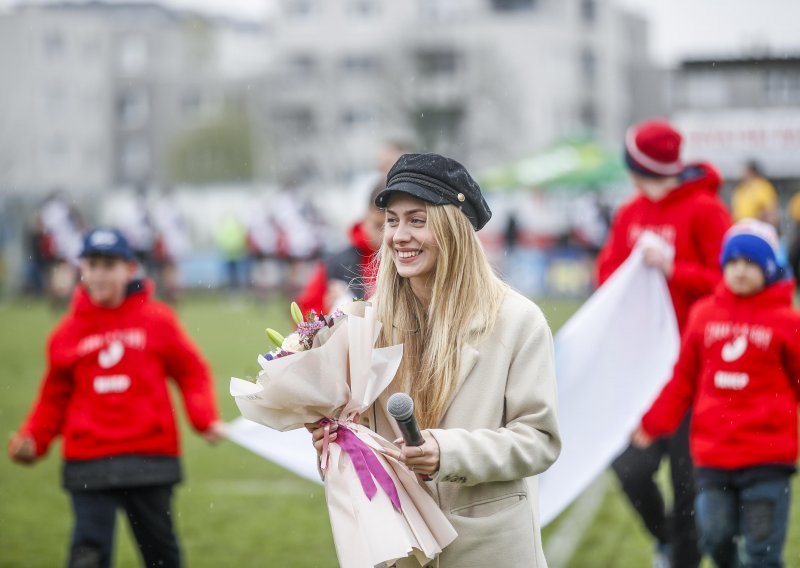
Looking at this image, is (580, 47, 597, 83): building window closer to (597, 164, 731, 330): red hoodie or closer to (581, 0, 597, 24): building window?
(581, 0, 597, 24): building window

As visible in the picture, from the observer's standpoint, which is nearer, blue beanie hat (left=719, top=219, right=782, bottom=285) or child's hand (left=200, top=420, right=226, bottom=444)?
blue beanie hat (left=719, top=219, right=782, bottom=285)

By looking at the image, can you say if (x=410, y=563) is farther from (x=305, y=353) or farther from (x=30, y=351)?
(x=30, y=351)

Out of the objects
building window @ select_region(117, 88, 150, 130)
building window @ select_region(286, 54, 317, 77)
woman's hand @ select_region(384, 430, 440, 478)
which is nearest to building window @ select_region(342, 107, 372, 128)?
building window @ select_region(286, 54, 317, 77)

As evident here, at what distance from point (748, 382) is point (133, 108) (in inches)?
3281

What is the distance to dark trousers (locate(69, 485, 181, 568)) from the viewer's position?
5.34 meters

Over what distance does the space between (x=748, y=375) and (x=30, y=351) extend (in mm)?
14882

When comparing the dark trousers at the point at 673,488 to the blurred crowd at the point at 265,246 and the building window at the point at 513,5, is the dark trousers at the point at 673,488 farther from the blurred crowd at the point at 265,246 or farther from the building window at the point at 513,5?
Answer: the building window at the point at 513,5

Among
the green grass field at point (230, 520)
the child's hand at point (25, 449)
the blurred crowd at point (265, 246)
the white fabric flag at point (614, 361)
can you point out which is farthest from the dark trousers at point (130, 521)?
the blurred crowd at point (265, 246)

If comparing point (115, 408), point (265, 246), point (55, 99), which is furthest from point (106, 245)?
Result: point (55, 99)

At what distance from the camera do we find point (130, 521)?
558cm

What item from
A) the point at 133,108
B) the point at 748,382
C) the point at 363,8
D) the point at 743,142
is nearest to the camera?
the point at 748,382

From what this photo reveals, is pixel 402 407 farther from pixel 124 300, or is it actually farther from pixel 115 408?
pixel 124 300

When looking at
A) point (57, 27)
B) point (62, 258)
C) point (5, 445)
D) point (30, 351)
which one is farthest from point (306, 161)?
point (5, 445)

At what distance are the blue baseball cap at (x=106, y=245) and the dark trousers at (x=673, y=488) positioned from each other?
268 cm
